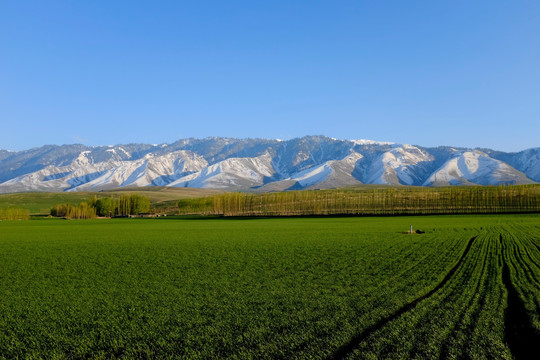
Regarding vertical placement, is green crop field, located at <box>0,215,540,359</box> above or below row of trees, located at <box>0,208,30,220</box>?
above

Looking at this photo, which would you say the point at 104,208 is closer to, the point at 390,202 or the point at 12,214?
the point at 12,214

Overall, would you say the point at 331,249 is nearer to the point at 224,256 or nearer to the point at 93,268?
the point at 224,256

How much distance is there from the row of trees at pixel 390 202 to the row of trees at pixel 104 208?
29.1 m

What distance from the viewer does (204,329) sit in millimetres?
12609

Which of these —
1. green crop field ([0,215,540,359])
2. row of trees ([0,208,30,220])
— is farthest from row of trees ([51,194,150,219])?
green crop field ([0,215,540,359])

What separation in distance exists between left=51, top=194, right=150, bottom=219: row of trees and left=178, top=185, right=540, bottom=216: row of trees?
95.3 feet

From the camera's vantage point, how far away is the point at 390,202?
126 meters

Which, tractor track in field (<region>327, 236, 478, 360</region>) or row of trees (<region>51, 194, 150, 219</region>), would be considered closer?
tractor track in field (<region>327, 236, 478, 360</region>)

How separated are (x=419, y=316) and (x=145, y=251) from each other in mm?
26329

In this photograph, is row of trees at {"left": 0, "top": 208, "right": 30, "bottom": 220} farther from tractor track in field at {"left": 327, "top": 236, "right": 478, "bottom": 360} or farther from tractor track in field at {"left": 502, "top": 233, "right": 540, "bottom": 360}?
tractor track in field at {"left": 502, "top": 233, "right": 540, "bottom": 360}

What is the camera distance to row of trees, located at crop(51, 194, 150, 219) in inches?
5659

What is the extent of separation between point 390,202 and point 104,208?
101885 mm

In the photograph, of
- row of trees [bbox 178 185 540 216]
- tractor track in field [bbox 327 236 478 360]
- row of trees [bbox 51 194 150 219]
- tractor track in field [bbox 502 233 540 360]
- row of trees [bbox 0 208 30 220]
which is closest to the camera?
tractor track in field [bbox 327 236 478 360]

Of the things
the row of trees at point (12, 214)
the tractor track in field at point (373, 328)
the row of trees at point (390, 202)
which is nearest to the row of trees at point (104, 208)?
the row of trees at point (12, 214)
